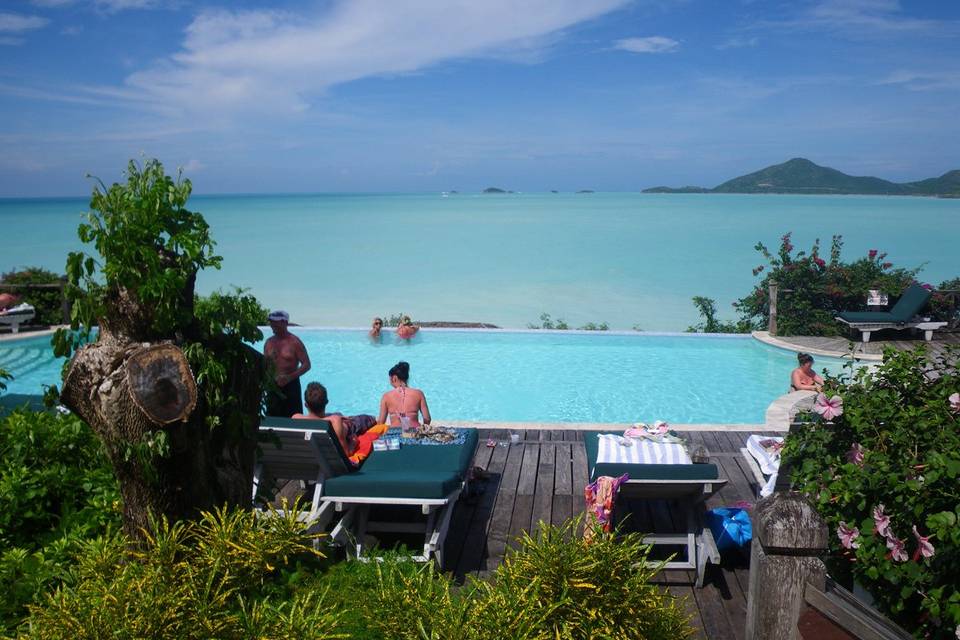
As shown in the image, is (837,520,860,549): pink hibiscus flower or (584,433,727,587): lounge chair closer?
(837,520,860,549): pink hibiscus flower

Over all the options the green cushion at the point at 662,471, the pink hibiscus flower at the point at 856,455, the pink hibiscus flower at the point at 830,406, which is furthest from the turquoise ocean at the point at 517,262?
the pink hibiscus flower at the point at 856,455

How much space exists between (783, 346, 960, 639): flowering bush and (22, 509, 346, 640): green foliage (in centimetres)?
209

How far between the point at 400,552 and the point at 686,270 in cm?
3169

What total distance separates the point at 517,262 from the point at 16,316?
26.3 metres

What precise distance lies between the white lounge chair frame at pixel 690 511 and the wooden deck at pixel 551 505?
0.13 metres

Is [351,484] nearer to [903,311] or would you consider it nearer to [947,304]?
[903,311]

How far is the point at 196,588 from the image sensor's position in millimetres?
2641

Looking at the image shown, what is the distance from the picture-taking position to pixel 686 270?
33.7 meters

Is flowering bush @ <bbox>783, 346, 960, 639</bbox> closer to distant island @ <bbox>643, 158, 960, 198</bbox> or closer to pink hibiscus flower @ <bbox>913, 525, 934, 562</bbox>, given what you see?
pink hibiscus flower @ <bbox>913, 525, 934, 562</bbox>

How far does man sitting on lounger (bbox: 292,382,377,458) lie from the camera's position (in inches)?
201

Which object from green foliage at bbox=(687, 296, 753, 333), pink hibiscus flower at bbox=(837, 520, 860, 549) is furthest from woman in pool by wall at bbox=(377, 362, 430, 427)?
green foliage at bbox=(687, 296, 753, 333)

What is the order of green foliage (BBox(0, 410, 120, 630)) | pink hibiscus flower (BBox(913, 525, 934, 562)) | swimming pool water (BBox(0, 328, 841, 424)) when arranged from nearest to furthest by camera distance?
pink hibiscus flower (BBox(913, 525, 934, 562))
green foliage (BBox(0, 410, 120, 630))
swimming pool water (BBox(0, 328, 841, 424))

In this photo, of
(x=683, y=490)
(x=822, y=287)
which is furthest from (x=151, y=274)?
(x=822, y=287)

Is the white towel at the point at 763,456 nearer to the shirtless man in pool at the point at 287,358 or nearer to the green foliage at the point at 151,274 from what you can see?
the green foliage at the point at 151,274
